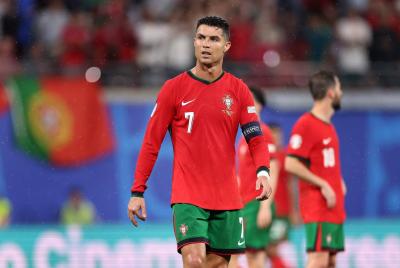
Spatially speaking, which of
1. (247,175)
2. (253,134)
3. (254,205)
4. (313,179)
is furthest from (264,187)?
(254,205)

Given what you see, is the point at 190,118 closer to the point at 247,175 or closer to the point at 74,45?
the point at 247,175

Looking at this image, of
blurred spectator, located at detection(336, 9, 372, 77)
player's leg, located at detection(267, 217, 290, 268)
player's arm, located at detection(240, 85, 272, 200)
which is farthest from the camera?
blurred spectator, located at detection(336, 9, 372, 77)

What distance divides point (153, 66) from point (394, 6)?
519 centimetres

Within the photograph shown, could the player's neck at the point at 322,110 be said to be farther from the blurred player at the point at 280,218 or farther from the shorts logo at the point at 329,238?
the blurred player at the point at 280,218

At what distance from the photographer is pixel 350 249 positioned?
557 inches

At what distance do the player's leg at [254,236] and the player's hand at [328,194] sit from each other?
113 centimetres

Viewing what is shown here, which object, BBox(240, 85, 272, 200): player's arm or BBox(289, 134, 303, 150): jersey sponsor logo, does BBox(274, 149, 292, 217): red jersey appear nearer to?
BBox(289, 134, 303, 150): jersey sponsor logo

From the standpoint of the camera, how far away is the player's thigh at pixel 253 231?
1134 centimetres

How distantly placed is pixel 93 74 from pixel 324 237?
7.42 metres

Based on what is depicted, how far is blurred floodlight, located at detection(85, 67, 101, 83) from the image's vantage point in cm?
1692

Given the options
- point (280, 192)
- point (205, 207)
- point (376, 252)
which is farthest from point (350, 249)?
point (205, 207)

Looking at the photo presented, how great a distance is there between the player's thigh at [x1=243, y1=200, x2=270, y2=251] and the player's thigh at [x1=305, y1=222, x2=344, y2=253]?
0.95 metres

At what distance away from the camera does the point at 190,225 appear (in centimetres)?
810

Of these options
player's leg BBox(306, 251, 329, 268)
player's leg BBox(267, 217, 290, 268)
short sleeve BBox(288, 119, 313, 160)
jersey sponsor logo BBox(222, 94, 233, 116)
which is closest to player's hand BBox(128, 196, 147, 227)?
jersey sponsor logo BBox(222, 94, 233, 116)
